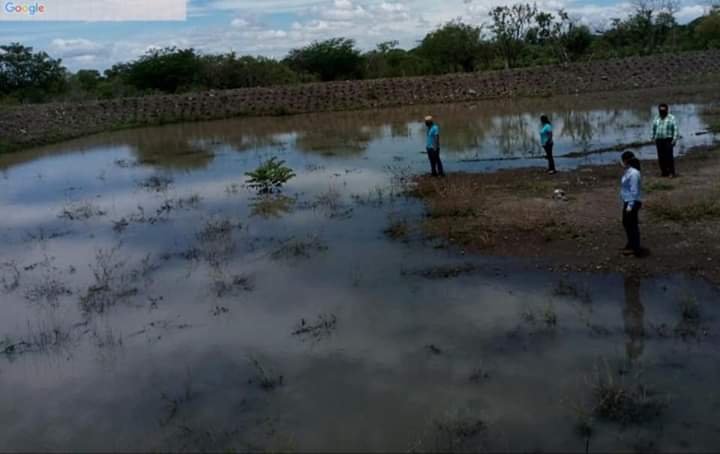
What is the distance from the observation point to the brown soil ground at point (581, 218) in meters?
9.55

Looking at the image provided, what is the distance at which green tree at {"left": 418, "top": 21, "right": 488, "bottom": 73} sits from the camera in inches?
2119

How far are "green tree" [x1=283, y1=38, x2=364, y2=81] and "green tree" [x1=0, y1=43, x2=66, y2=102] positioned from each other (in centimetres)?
2058

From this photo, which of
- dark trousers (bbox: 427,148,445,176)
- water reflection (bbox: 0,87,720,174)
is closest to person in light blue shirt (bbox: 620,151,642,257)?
dark trousers (bbox: 427,148,445,176)

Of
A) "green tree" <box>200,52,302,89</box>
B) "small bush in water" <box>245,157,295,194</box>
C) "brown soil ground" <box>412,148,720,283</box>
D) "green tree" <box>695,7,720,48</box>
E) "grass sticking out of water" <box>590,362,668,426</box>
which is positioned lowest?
"grass sticking out of water" <box>590,362,668,426</box>

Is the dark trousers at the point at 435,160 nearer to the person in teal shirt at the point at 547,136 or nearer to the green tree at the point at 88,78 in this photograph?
the person in teal shirt at the point at 547,136

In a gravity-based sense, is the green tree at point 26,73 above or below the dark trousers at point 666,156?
above

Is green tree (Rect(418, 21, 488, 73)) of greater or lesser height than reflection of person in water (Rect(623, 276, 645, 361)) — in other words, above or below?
above

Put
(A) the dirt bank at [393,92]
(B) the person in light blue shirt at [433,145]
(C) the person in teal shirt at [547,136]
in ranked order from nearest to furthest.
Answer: (C) the person in teal shirt at [547,136]
(B) the person in light blue shirt at [433,145]
(A) the dirt bank at [393,92]

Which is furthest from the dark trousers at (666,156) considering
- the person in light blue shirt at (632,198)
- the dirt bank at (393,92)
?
the dirt bank at (393,92)

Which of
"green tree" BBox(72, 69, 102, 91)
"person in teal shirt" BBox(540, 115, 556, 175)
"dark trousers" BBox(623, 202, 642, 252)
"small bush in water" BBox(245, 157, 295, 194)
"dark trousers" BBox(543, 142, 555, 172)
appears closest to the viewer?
"dark trousers" BBox(623, 202, 642, 252)

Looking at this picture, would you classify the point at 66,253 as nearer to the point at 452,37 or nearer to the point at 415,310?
the point at 415,310

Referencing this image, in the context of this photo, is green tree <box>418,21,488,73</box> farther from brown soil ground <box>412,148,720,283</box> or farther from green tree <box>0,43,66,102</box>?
brown soil ground <box>412,148,720,283</box>

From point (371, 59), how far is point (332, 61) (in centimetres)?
402

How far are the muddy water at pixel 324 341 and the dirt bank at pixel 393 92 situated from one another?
2647 cm
